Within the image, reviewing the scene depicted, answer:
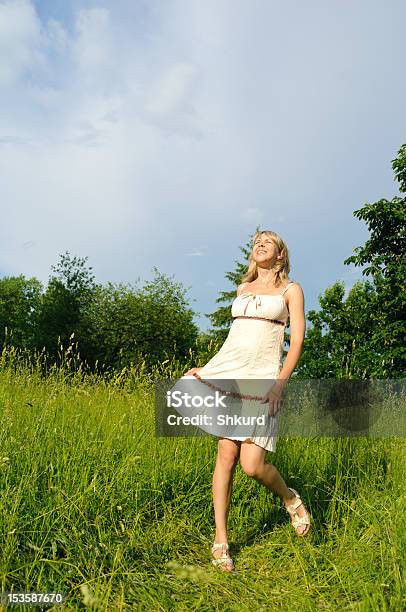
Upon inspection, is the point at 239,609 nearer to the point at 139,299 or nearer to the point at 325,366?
the point at 325,366

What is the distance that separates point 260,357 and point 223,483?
2.76 feet

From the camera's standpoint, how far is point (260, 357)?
3.80 metres

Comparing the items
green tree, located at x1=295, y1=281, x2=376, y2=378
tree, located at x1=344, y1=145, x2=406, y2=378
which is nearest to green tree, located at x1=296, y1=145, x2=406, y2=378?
tree, located at x1=344, y1=145, x2=406, y2=378

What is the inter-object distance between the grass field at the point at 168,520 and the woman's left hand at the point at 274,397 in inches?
34.1

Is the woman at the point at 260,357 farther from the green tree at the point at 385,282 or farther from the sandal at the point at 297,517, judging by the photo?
the green tree at the point at 385,282

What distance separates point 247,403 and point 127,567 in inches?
47.5

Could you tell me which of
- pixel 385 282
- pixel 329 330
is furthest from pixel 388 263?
pixel 329 330

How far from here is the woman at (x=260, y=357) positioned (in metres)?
3.70

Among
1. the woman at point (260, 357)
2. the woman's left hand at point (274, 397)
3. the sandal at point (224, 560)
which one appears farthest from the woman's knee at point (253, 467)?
the sandal at point (224, 560)

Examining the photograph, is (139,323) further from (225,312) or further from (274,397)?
(274,397)

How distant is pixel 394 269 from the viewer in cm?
1495

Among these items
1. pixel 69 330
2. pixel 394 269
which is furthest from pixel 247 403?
pixel 69 330

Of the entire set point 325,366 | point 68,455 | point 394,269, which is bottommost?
point 68,455

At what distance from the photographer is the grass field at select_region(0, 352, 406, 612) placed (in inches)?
123
